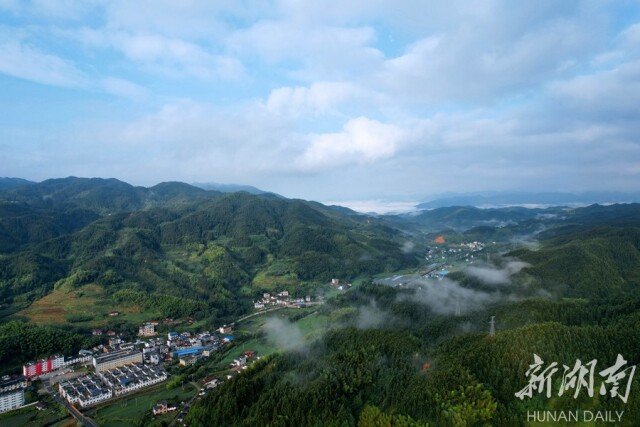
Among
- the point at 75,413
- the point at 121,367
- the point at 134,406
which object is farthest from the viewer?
the point at 121,367

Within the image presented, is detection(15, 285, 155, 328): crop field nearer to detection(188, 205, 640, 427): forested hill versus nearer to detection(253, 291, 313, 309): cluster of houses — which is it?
detection(253, 291, 313, 309): cluster of houses

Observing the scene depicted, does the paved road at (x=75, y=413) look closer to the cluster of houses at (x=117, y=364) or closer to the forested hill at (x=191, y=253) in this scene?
the cluster of houses at (x=117, y=364)

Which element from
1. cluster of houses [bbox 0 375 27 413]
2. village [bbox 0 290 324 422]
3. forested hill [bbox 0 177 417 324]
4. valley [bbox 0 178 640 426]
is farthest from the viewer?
forested hill [bbox 0 177 417 324]

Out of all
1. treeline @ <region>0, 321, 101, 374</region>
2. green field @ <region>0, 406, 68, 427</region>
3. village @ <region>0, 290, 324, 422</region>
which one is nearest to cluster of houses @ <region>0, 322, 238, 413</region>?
village @ <region>0, 290, 324, 422</region>

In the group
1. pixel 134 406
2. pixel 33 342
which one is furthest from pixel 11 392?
pixel 134 406

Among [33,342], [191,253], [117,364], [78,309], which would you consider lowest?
[117,364]

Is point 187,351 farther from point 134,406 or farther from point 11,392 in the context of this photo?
point 11,392

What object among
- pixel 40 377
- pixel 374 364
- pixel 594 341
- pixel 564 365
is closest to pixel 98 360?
pixel 40 377
